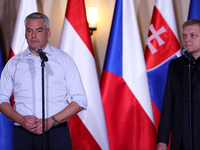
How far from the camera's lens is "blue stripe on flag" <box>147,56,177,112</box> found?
303cm

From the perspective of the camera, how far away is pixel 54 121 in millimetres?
1835

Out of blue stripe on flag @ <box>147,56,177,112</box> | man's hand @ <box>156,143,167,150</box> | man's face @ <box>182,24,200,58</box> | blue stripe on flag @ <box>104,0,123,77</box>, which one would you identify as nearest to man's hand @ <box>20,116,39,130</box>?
man's hand @ <box>156,143,167,150</box>

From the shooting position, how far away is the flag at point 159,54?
304 cm

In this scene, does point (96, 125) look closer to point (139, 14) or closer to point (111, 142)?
point (111, 142)

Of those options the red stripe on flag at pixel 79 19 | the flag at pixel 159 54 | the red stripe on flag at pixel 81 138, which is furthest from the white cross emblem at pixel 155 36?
the red stripe on flag at pixel 81 138

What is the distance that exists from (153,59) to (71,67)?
132 centimetres

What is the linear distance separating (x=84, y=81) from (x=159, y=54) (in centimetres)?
89

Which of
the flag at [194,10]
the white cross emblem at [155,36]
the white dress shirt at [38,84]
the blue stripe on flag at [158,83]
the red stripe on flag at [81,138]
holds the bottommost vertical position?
the red stripe on flag at [81,138]

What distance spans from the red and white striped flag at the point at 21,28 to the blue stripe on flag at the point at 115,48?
859 millimetres

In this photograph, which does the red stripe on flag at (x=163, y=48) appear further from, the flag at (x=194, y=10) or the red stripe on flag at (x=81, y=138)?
the red stripe on flag at (x=81, y=138)

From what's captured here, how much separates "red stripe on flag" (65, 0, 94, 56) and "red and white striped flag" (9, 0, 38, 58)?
37 cm

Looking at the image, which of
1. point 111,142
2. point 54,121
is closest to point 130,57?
point 111,142

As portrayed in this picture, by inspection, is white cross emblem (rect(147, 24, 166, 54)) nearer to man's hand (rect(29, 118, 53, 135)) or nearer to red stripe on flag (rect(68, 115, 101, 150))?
red stripe on flag (rect(68, 115, 101, 150))

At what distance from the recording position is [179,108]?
6.51 feet
